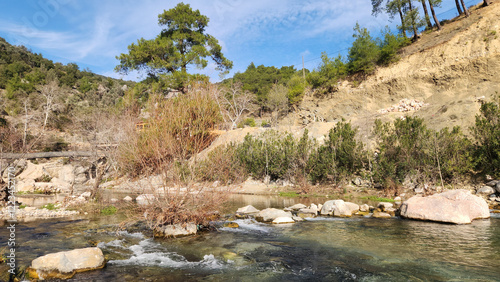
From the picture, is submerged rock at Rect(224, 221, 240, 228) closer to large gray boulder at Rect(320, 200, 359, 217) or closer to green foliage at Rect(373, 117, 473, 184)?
large gray boulder at Rect(320, 200, 359, 217)

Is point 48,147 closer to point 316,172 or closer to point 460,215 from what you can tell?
point 316,172

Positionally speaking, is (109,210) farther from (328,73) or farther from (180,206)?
(328,73)

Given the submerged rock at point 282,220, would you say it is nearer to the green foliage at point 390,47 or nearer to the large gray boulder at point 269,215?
the large gray boulder at point 269,215

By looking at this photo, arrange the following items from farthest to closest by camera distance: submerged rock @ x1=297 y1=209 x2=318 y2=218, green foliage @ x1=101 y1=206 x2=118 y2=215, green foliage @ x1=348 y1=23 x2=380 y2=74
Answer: green foliage @ x1=348 y1=23 x2=380 y2=74, green foliage @ x1=101 y1=206 x2=118 y2=215, submerged rock @ x1=297 y1=209 x2=318 y2=218

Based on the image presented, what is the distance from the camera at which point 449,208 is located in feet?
40.3

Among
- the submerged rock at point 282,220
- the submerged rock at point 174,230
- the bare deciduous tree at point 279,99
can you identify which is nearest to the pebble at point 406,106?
the bare deciduous tree at point 279,99

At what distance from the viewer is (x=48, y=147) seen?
135 ft

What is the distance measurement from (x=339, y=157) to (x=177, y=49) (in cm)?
3066

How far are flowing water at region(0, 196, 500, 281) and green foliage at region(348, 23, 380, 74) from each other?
3247cm

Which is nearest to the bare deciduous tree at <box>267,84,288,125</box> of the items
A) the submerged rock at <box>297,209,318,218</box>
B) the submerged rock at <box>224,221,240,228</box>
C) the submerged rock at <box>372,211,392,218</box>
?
the submerged rock at <box>297,209,318,218</box>

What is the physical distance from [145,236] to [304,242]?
599cm

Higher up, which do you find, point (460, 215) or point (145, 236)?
point (145, 236)

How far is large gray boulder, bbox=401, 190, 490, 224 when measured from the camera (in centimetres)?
1198

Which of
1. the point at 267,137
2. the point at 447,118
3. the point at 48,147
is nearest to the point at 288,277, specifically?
the point at 267,137
